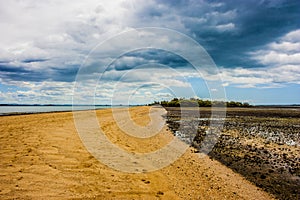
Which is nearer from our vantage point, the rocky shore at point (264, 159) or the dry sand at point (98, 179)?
the dry sand at point (98, 179)

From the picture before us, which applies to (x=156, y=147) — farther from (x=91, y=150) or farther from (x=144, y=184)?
(x=144, y=184)

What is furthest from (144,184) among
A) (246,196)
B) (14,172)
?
(14,172)

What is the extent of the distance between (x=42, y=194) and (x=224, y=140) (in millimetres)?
11960

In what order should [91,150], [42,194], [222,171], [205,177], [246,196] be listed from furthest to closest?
[91,150]
[222,171]
[205,177]
[246,196]
[42,194]

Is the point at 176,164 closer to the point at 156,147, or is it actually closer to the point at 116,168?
the point at 116,168

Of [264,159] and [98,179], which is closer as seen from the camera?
[98,179]

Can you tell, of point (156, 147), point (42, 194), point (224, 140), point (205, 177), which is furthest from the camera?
point (224, 140)

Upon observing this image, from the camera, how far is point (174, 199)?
679cm

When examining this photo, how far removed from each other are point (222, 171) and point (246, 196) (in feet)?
7.60

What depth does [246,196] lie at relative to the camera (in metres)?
7.17

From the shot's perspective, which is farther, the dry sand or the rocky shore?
the rocky shore

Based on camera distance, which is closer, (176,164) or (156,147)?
(176,164)

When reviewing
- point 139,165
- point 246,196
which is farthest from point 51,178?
point 246,196

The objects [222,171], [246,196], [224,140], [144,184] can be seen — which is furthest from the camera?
[224,140]
